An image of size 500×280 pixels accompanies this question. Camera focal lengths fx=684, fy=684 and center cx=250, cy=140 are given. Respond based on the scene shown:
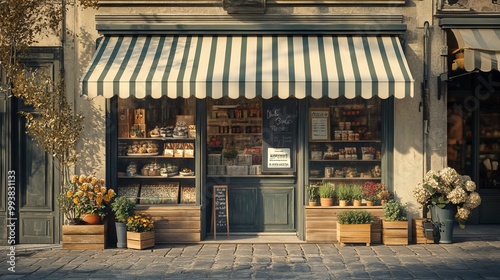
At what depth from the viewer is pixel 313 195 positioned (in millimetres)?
12125

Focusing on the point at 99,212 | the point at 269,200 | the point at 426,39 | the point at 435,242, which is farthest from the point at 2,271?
the point at 426,39

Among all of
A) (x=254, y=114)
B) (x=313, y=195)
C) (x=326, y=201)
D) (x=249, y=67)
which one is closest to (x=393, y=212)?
(x=326, y=201)

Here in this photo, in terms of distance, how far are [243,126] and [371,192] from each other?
2632mm

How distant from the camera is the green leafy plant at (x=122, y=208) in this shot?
11.5 m

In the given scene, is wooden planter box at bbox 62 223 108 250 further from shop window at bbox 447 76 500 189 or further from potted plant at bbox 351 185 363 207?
shop window at bbox 447 76 500 189

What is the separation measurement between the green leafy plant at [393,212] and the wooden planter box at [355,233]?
16.2 inches

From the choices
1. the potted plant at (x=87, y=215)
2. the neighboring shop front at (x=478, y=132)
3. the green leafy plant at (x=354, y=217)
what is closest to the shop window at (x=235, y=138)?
the green leafy plant at (x=354, y=217)

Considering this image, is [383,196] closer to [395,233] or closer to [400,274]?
[395,233]

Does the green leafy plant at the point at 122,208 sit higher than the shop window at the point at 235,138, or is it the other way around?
the shop window at the point at 235,138

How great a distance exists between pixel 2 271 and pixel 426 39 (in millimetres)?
7968

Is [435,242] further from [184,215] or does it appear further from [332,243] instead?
[184,215]

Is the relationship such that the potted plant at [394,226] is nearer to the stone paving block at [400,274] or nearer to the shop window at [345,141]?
the shop window at [345,141]

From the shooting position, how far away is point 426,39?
12125 millimetres

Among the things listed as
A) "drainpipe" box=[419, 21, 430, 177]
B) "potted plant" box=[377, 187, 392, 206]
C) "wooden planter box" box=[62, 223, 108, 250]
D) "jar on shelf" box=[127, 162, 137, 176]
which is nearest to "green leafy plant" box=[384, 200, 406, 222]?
"potted plant" box=[377, 187, 392, 206]
